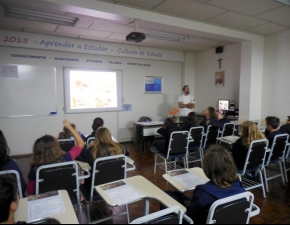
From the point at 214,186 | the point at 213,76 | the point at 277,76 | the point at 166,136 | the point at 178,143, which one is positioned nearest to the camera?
the point at 214,186

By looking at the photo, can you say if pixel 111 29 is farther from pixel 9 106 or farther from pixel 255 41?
pixel 255 41

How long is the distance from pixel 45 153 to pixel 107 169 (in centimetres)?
57

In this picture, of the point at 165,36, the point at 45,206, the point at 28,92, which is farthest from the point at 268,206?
the point at 28,92

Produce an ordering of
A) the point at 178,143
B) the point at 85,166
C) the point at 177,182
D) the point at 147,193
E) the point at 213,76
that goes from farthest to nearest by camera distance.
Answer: the point at 213,76, the point at 178,143, the point at 85,166, the point at 177,182, the point at 147,193

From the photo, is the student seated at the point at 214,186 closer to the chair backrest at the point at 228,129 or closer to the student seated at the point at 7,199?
the student seated at the point at 7,199

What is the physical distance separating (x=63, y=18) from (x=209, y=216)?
387 cm

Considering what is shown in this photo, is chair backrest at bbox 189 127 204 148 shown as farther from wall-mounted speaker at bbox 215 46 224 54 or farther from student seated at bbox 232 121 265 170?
wall-mounted speaker at bbox 215 46 224 54

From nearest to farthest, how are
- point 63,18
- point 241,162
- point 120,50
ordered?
point 241,162, point 63,18, point 120,50

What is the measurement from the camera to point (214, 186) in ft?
4.49

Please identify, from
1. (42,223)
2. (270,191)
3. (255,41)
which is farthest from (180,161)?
(42,223)

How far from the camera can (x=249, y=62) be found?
502 cm

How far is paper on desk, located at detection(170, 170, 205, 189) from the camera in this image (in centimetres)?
161

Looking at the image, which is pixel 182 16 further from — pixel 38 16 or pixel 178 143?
pixel 38 16

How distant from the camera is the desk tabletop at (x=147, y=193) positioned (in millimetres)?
1348
